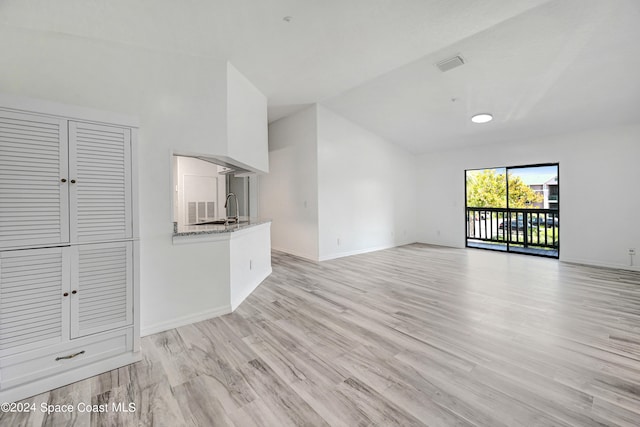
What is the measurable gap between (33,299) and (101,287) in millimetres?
340

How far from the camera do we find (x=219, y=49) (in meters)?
2.83

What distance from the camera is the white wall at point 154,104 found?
2082 mm

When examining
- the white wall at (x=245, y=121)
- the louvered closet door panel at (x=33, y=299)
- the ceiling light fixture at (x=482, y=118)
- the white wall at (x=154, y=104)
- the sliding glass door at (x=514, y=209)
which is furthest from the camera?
the sliding glass door at (x=514, y=209)

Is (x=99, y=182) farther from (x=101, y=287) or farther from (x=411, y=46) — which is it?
(x=411, y=46)

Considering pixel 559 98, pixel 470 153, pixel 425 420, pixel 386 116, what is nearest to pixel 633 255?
pixel 559 98

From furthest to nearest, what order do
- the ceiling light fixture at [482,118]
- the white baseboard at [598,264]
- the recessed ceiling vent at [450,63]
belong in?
the ceiling light fixture at [482,118], the white baseboard at [598,264], the recessed ceiling vent at [450,63]

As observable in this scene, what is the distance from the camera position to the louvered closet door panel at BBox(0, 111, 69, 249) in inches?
65.8

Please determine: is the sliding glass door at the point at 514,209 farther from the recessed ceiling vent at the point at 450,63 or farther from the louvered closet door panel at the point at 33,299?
the louvered closet door panel at the point at 33,299

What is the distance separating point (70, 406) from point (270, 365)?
1.18 meters

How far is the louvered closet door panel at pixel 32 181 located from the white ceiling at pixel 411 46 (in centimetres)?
99

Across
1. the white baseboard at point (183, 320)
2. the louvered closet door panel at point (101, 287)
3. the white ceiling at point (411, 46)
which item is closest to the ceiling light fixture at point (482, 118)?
the white ceiling at point (411, 46)

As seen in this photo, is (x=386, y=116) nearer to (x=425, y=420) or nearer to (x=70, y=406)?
(x=425, y=420)

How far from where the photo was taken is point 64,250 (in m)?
1.83

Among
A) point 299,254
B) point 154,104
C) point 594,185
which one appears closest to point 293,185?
point 299,254
